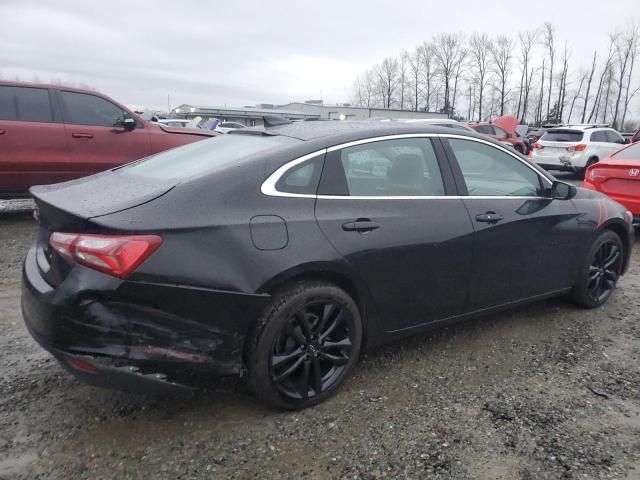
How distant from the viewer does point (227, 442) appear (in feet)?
7.91

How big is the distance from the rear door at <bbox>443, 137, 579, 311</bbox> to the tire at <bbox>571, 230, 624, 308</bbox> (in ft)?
0.68

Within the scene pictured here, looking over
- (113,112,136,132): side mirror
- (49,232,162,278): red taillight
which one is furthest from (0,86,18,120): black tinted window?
(49,232,162,278): red taillight

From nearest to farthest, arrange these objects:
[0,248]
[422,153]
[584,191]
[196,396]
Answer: [196,396] < [422,153] < [584,191] < [0,248]

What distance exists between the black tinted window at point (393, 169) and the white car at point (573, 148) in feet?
41.0

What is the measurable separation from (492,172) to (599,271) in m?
1.44

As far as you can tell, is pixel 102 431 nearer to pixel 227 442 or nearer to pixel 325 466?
pixel 227 442

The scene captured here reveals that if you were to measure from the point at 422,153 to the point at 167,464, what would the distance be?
7.24 feet

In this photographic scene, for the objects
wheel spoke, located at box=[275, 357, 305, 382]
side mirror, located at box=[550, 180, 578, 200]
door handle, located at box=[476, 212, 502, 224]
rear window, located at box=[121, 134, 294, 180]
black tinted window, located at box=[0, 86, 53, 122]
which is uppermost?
black tinted window, located at box=[0, 86, 53, 122]

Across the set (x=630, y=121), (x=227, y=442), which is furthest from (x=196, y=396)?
(x=630, y=121)

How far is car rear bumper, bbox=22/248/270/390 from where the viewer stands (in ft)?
7.02

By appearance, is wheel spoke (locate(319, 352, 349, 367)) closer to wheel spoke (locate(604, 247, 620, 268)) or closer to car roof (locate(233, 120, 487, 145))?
car roof (locate(233, 120, 487, 145))

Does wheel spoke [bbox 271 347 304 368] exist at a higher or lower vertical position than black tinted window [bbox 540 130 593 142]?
lower

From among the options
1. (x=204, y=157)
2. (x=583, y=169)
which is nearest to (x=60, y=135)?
(x=204, y=157)

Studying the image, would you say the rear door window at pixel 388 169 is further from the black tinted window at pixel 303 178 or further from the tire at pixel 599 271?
the tire at pixel 599 271
